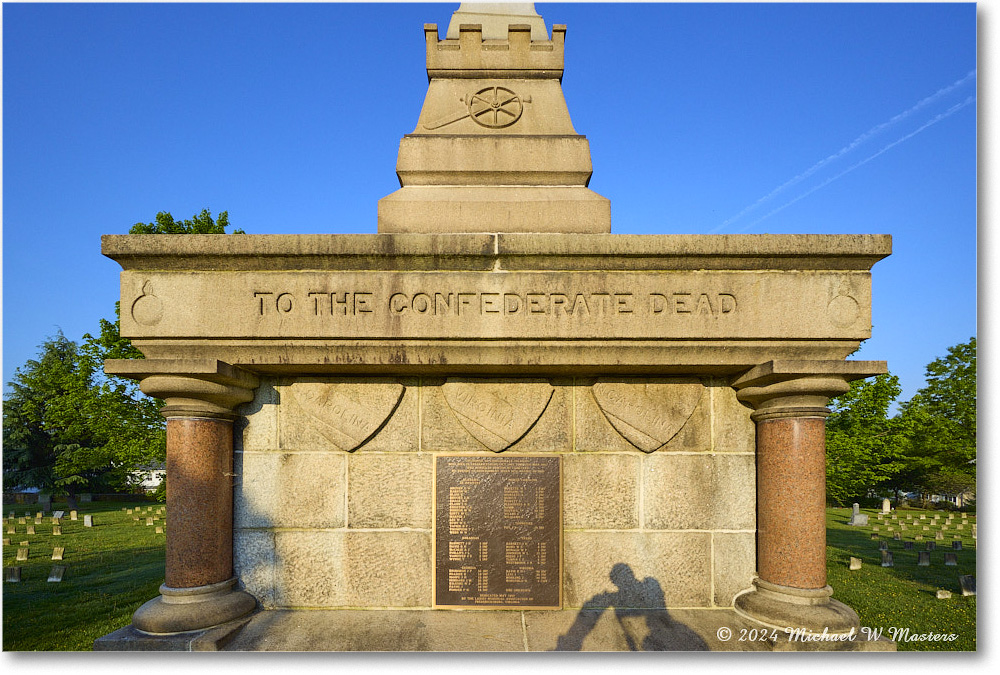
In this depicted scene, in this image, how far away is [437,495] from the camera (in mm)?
5520

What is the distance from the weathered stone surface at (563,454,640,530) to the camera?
5535 millimetres

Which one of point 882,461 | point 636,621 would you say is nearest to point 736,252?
point 636,621

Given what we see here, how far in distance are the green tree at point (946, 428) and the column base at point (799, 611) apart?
31683mm

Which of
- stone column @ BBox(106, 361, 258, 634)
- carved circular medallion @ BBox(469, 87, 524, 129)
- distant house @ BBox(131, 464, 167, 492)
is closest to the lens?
stone column @ BBox(106, 361, 258, 634)

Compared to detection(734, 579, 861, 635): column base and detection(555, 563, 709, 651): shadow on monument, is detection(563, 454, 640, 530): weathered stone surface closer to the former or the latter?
detection(555, 563, 709, 651): shadow on monument

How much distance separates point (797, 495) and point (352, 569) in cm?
421

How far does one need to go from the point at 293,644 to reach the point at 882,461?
137 ft

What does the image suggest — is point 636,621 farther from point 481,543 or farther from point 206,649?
point 206,649

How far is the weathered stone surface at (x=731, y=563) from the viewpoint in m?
5.46

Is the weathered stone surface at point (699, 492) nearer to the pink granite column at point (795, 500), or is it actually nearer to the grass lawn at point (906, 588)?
the pink granite column at point (795, 500)

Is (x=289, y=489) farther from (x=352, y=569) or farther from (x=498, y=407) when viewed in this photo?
(x=498, y=407)

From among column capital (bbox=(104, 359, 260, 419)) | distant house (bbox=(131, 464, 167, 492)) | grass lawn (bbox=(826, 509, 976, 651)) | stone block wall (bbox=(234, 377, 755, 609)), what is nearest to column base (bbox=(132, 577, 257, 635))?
stone block wall (bbox=(234, 377, 755, 609))

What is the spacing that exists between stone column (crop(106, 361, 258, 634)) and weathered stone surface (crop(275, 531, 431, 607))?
1.57ft

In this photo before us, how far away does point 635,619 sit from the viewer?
5.23 metres
